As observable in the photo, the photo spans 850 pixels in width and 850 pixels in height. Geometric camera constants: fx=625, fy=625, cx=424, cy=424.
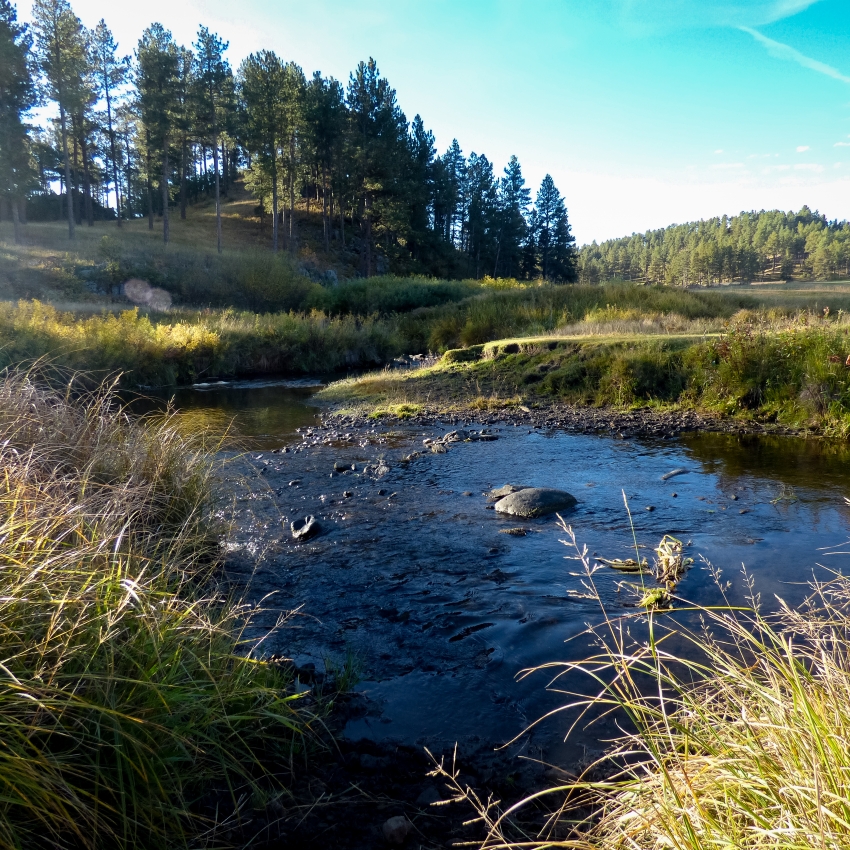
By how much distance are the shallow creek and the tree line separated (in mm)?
43702

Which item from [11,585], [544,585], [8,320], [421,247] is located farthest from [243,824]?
[421,247]

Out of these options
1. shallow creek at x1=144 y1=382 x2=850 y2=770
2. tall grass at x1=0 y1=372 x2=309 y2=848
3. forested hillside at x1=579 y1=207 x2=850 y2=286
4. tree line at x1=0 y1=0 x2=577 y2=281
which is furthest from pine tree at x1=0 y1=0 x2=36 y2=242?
forested hillside at x1=579 y1=207 x2=850 y2=286

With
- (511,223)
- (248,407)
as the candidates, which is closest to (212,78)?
(511,223)

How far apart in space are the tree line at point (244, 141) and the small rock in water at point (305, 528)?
45121 mm

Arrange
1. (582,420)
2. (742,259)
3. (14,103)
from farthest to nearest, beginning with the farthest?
1. (742,259)
2. (14,103)
3. (582,420)

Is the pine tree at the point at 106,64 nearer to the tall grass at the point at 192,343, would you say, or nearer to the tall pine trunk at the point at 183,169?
the tall pine trunk at the point at 183,169

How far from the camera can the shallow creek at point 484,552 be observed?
142 inches

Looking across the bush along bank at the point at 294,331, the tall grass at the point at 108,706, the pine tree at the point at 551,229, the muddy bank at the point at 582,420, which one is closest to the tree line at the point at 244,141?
the pine tree at the point at 551,229

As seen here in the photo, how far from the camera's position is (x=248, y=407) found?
14945mm

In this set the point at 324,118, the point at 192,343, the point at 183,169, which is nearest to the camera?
the point at 192,343

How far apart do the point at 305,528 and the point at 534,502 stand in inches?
97.5

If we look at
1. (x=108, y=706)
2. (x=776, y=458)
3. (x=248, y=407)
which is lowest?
(x=248, y=407)

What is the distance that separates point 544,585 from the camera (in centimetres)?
503

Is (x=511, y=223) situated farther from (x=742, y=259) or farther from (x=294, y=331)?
(x=742, y=259)
